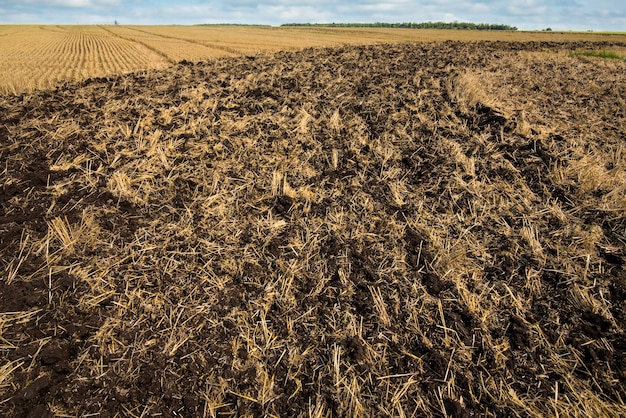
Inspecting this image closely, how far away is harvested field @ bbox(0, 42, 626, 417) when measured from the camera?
2.54m

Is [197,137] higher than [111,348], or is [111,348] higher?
[197,137]

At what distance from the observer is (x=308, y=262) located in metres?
3.41

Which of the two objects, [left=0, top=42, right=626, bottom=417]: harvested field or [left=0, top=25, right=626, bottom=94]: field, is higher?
[left=0, top=25, right=626, bottom=94]: field

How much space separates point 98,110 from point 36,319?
4075 millimetres

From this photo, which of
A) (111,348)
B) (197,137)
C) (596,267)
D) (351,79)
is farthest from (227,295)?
(351,79)

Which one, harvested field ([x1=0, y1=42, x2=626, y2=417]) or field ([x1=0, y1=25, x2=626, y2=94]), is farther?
field ([x1=0, y1=25, x2=626, y2=94])

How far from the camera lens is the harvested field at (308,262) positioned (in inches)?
100.0

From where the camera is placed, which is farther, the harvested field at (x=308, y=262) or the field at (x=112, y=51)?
the field at (x=112, y=51)

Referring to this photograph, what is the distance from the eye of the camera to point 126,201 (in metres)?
3.96

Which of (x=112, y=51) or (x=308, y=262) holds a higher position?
(x=112, y=51)

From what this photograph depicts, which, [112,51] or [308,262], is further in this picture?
[112,51]

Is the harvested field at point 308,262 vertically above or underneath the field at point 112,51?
underneath

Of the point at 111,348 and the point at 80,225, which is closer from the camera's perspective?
the point at 111,348

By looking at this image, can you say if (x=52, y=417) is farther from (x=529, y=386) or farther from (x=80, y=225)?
(x=529, y=386)
